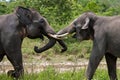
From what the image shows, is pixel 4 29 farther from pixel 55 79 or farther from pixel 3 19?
pixel 55 79

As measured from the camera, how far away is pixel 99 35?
952cm

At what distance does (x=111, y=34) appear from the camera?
9.48 metres

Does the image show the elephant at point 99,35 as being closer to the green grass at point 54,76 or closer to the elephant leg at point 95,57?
the elephant leg at point 95,57

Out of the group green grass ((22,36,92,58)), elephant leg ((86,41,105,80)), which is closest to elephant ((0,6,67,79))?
elephant leg ((86,41,105,80))

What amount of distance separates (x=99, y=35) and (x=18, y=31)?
1.74m

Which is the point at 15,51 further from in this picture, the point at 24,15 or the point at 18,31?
the point at 24,15

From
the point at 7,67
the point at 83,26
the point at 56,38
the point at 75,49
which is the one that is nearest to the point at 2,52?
the point at 56,38

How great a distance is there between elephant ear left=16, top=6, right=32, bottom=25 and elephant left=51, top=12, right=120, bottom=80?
71cm

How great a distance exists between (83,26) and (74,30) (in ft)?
1.12

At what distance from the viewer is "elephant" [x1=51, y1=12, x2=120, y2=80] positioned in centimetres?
945

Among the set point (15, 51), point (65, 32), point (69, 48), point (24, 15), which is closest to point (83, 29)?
point (65, 32)

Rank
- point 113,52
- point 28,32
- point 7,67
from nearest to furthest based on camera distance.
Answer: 1. point 113,52
2. point 28,32
3. point 7,67

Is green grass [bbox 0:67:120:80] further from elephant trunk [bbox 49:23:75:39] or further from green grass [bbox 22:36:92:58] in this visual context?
green grass [bbox 22:36:92:58]

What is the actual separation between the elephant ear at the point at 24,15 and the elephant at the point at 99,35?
707mm
